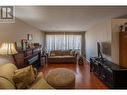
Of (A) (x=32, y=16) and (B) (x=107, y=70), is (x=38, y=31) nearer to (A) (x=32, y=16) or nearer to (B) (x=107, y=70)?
(A) (x=32, y=16)

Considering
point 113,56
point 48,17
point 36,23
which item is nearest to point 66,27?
point 48,17

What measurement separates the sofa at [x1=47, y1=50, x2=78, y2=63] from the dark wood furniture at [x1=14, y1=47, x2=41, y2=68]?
295mm

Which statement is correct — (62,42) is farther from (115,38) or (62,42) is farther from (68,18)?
(115,38)

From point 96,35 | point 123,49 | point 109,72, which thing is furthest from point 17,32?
point 123,49

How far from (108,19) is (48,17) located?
135 centimetres

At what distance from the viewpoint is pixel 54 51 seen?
3.32 meters

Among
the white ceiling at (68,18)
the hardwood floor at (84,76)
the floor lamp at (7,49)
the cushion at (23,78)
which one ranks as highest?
the white ceiling at (68,18)

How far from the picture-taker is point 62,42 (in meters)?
3.17

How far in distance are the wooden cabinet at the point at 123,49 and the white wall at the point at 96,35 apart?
1.00 feet

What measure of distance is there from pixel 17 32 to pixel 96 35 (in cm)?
202

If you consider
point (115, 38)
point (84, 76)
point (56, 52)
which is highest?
point (115, 38)

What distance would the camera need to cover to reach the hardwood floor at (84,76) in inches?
130

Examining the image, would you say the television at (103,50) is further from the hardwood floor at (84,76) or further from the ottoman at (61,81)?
the ottoman at (61,81)

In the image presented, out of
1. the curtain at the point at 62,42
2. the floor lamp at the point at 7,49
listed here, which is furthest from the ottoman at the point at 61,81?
the curtain at the point at 62,42
